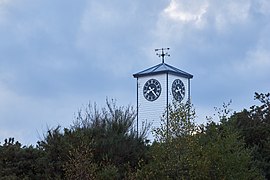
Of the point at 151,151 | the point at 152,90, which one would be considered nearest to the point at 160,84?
the point at 152,90

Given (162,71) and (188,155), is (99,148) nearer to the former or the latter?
(188,155)

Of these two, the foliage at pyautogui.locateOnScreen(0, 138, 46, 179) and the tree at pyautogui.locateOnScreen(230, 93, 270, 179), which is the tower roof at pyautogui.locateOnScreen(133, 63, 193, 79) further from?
the foliage at pyautogui.locateOnScreen(0, 138, 46, 179)

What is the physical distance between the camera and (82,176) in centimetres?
1490

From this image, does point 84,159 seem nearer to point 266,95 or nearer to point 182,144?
point 182,144

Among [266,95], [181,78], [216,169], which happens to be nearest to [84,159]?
[216,169]

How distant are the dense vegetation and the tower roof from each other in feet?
41.5

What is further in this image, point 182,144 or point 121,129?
point 121,129

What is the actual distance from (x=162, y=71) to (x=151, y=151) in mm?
18612

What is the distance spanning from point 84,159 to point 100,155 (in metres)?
3.10

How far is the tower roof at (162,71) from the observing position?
3497 centimetres

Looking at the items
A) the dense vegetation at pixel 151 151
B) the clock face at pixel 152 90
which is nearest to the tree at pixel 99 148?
the dense vegetation at pixel 151 151

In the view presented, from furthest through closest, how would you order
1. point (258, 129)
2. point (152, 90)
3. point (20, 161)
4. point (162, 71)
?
point (152, 90)
point (162, 71)
point (258, 129)
point (20, 161)

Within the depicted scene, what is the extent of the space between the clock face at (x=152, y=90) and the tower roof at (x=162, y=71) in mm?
520

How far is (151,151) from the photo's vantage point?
16.5 meters
